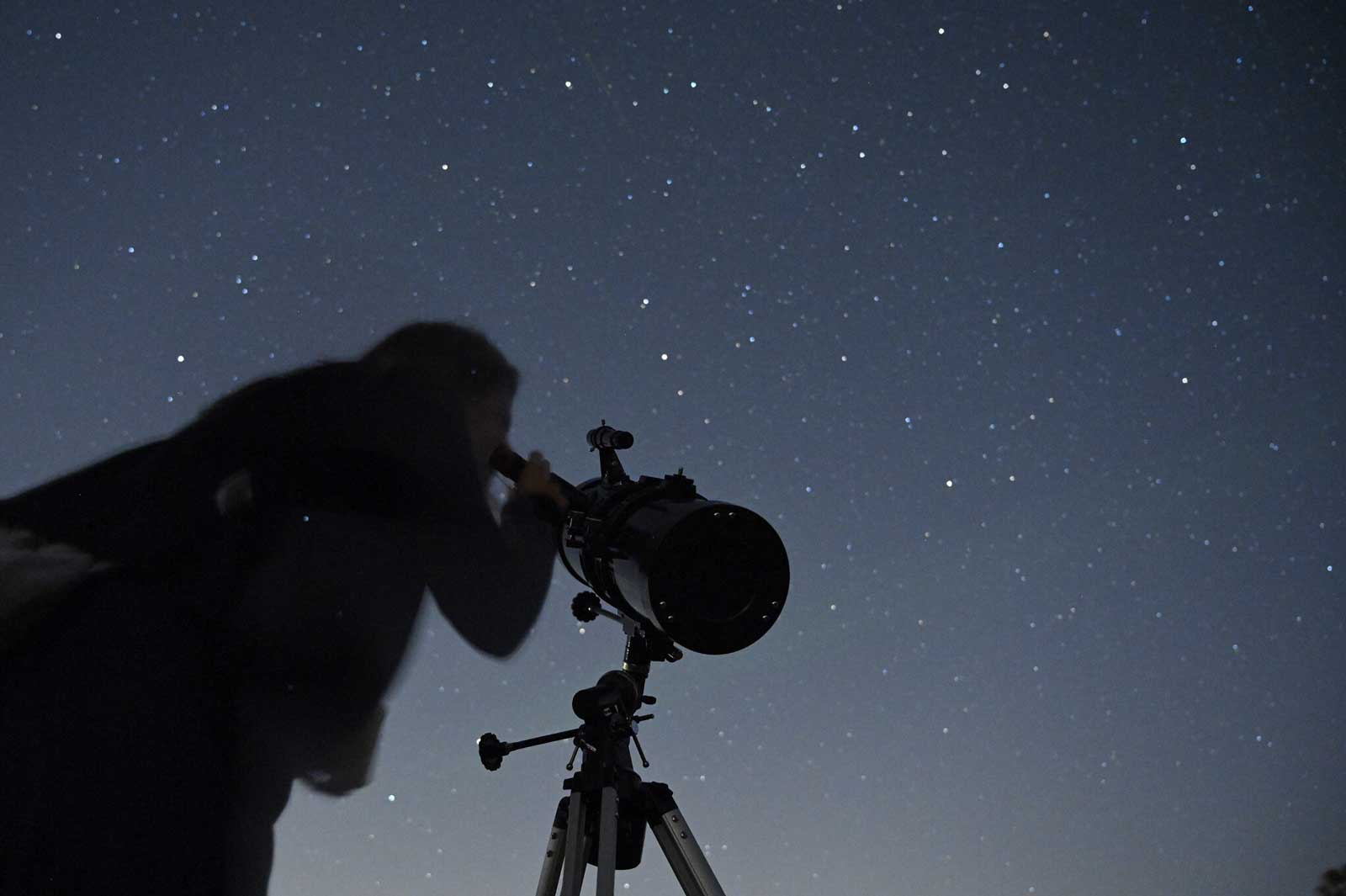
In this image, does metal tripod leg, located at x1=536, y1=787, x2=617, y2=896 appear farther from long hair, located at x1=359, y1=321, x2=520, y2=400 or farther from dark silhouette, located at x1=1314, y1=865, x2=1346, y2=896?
dark silhouette, located at x1=1314, y1=865, x2=1346, y2=896

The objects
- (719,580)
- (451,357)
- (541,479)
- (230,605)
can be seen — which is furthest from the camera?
(451,357)

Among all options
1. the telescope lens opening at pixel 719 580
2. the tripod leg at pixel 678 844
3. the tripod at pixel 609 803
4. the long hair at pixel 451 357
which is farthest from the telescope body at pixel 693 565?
the long hair at pixel 451 357

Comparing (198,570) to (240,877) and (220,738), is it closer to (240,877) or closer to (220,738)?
(220,738)

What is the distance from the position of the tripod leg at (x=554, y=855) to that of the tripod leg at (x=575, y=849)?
0.04 feet

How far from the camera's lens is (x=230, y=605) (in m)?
1.29

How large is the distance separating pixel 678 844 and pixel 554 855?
208mm

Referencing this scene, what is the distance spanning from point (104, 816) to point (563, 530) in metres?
0.84

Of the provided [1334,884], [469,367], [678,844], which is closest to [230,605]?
[469,367]

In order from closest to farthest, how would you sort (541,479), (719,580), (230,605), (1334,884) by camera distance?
(230,605)
(719,580)
(541,479)
(1334,884)

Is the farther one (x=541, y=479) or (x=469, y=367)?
(x=469, y=367)

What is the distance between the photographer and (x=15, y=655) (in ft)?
3.81

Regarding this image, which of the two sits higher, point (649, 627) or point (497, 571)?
point (497, 571)

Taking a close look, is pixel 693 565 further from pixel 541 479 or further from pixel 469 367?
pixel 469 367

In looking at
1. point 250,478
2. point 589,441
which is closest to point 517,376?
point 589,441
